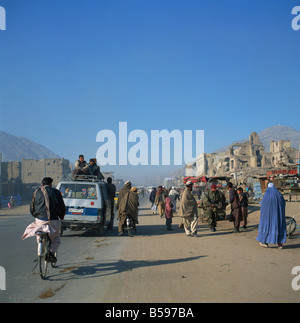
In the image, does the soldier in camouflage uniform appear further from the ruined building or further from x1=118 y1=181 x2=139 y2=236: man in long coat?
the ruined building

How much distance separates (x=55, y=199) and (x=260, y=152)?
2951 inches

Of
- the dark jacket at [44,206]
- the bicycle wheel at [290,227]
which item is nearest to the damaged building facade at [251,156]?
the bicycle wheel at [290,227]

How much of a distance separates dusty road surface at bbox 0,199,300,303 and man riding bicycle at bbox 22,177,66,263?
737 millimetres

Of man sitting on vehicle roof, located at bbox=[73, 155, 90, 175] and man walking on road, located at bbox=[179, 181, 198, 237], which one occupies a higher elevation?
man sitting on vehicle roof, located at bbox=[73, 155, 90, 175]

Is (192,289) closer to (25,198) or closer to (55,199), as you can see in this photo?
(55,199)

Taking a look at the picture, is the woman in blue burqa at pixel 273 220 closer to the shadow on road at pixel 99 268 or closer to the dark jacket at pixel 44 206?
the shadow on road at pixel 99 268

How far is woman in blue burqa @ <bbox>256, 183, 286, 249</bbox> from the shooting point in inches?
317

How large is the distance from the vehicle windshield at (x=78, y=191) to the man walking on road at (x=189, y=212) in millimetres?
3071

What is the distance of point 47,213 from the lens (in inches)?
229

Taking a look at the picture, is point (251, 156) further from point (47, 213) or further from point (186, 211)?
point (47, 213)

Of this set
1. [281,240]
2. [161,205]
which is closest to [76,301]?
[281,240]

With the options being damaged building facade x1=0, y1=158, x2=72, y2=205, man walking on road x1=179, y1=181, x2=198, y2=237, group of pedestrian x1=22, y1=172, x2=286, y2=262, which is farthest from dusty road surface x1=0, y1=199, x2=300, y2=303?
damaged building facade x1=0, y1=158, x2=72, y2=205

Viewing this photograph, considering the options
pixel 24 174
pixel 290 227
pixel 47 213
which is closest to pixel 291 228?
pixel 290 227
